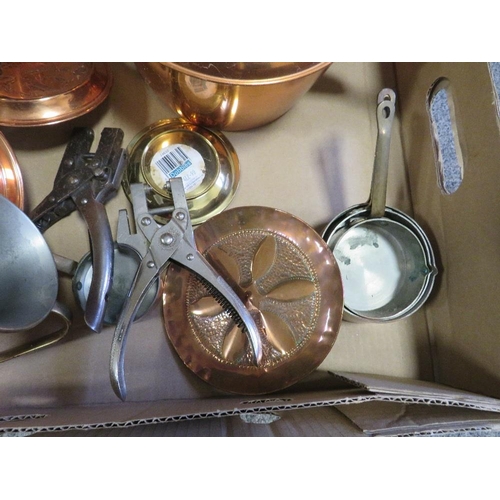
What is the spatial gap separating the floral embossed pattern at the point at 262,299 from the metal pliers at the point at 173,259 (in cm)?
7

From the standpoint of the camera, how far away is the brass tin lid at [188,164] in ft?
2.15

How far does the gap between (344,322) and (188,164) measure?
31 cm

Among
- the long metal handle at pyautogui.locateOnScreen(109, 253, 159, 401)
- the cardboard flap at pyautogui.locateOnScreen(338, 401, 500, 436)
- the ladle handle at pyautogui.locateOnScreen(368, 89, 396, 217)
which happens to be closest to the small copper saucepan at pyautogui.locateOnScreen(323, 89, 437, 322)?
the ladle handle at pyautogui.locateOnScreen(368, 89, 396, 217)

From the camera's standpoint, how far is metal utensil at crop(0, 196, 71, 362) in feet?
1.70

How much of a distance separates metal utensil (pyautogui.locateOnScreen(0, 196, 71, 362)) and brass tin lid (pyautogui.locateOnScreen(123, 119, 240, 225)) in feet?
0.54

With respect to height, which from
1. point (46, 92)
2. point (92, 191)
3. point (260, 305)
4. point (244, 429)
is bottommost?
point (244, 429)

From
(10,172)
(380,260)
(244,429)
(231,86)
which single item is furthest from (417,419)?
(10,172)

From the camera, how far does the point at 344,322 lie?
2.16 ft

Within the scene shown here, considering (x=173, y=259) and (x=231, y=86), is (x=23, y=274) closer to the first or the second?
(x=173, y=259)

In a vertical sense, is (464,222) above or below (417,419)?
above

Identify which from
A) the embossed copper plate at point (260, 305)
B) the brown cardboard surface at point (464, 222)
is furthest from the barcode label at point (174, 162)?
the brown cardboard surface at point (464, 222)

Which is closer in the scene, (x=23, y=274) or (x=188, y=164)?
(x=23, y=274)

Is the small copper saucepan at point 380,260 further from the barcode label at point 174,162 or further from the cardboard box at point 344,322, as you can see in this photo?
the barcode label at point 174,162
